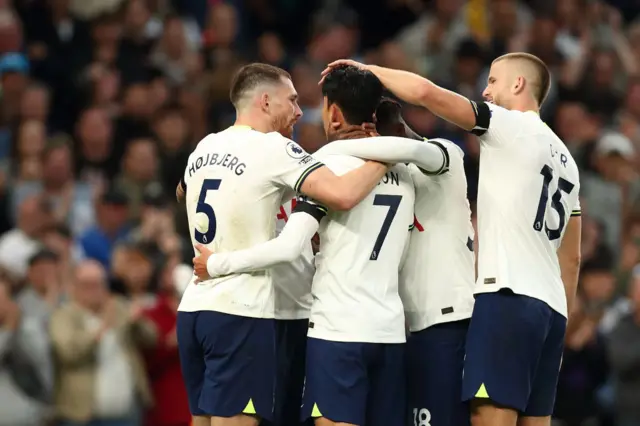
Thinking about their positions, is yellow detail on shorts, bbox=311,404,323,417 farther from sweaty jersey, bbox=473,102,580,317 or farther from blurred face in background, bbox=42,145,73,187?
blurred face in background, bbox=42,145,73,187

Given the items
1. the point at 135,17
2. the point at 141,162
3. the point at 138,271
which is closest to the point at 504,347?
the point at 138,271

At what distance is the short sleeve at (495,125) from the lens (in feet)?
23.9

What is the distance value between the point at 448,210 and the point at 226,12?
8176 millimetres

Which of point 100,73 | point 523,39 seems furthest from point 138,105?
point 523,39

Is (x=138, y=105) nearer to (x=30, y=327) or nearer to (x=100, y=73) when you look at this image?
(x=100, y=73)

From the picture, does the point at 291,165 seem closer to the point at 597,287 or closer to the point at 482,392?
the point at 482,392

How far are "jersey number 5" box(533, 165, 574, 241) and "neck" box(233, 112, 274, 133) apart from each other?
63.1 inches

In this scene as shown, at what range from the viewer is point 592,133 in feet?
47.2

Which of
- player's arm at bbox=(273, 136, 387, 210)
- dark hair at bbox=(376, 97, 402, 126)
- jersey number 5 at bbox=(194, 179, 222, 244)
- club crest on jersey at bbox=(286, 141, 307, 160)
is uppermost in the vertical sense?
dark hair at bbox=(376, 97, 402, 126)

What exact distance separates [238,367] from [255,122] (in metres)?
1.42

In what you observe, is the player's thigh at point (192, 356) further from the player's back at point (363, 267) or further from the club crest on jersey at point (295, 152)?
the club crest on jersey at point (295, 152)

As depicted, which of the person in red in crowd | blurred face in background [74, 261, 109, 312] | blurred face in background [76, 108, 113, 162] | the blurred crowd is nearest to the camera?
blurred face in background [74, 261, 109, 312]

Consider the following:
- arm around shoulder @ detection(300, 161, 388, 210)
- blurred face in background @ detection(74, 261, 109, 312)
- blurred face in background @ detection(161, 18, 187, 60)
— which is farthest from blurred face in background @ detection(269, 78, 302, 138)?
blurred face in background @ detection(161, 18, 187, 60)

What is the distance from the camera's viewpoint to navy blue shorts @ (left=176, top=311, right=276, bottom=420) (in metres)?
7.30
